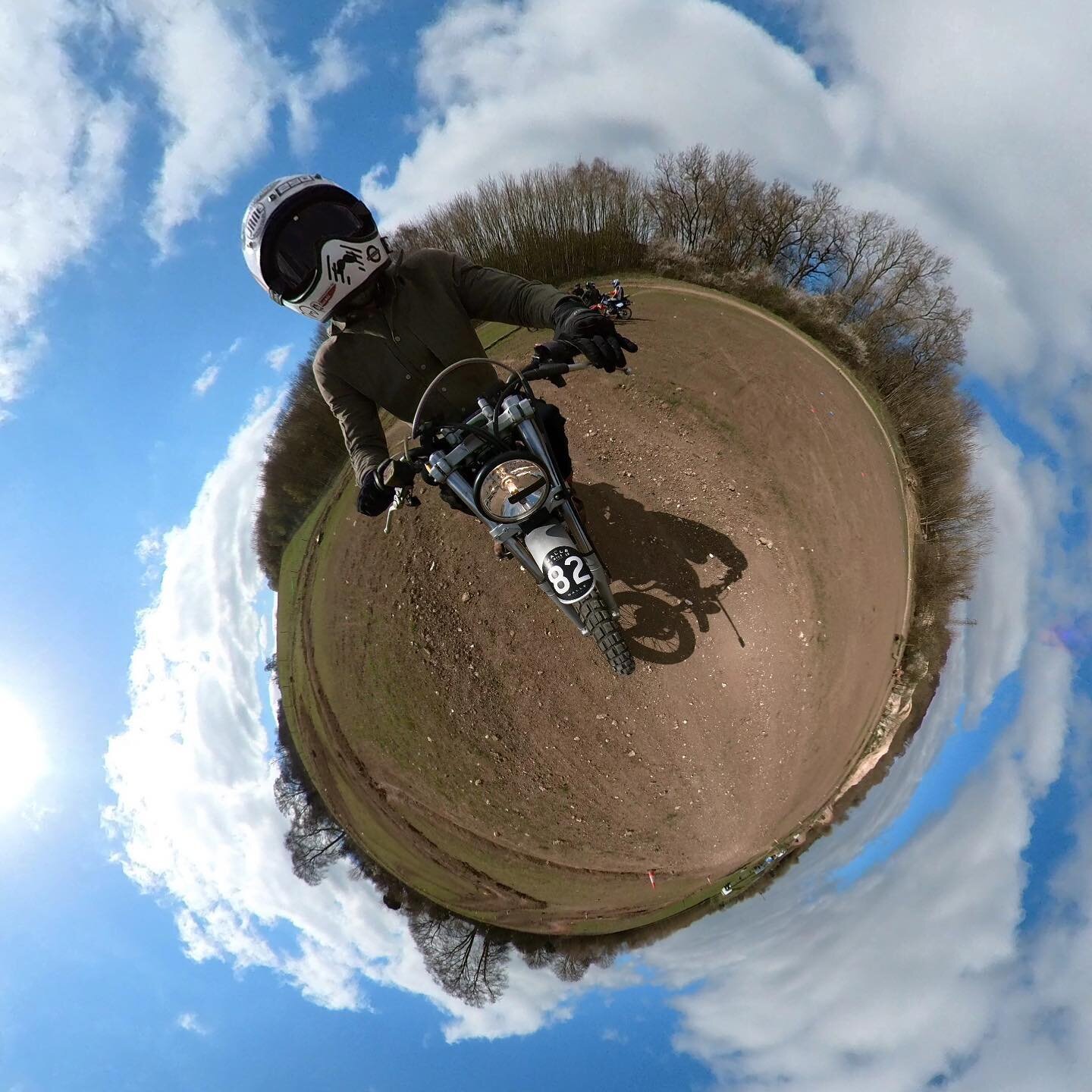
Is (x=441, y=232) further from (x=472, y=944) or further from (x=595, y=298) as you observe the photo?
(x=472, y=944)

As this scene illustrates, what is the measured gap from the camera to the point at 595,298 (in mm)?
9055

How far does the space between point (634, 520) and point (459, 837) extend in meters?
5.92

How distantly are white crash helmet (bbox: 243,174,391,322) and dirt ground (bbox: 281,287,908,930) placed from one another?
15.1 ft

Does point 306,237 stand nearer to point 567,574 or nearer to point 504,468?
point 504,468

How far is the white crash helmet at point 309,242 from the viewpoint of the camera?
344 centimetres

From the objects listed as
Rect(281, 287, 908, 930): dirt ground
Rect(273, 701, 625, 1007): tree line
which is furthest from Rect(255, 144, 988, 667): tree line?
Rect(273, 701, 625, 1007): tree line

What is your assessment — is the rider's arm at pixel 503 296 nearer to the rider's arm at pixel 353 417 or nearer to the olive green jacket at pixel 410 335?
the olive green jacket at pixel 410 335

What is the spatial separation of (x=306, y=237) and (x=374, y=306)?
614 millimetres

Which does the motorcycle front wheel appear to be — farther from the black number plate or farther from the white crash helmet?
the white crash helmet

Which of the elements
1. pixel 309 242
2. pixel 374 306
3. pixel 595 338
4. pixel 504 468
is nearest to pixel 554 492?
pixel 504 468

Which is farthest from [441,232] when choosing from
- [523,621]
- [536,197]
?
[523,621]

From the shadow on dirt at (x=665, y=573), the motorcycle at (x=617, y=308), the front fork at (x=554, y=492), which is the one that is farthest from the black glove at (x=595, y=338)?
the motorcycle at (x=617, y=308)

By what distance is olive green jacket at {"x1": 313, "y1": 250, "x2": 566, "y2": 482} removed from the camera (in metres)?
4.03

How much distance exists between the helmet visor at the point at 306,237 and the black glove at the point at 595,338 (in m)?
1.62
